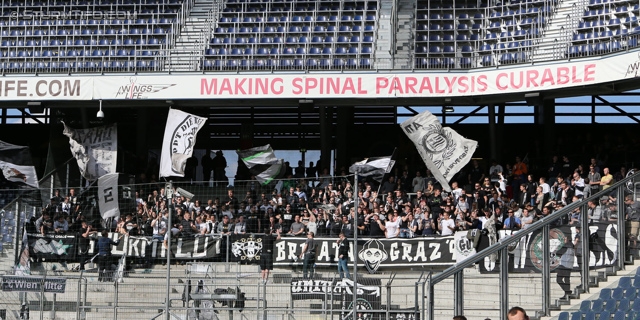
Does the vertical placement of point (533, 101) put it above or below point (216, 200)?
above

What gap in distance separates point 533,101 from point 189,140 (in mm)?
9459

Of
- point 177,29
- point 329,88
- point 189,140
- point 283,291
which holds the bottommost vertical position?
point 283,291

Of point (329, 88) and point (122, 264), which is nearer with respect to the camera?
point (122, 264)

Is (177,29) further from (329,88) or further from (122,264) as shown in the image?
(122,264)

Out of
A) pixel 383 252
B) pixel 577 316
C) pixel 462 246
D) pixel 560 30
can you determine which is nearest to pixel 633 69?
pixel 560 30

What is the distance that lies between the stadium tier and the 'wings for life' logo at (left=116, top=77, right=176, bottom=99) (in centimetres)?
55

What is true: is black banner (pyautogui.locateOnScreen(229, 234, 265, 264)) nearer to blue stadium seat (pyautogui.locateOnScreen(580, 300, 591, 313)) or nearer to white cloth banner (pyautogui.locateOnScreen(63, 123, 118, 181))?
white cloth banner (pyautogui.locateOnScreen(63, 123, 118, 181))

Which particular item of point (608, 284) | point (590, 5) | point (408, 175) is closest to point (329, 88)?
point (408, 175)

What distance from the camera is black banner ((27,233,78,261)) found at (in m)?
23.0

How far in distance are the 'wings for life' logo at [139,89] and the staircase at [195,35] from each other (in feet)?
2.28

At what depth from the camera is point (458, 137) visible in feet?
80.9

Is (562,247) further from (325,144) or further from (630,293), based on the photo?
(325,144)

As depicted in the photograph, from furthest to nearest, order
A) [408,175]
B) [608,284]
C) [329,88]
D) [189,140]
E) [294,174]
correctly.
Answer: [294,174] → [408,175] → [329,88] → [189,140] → [608,284]

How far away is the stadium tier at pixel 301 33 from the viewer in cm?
2694
